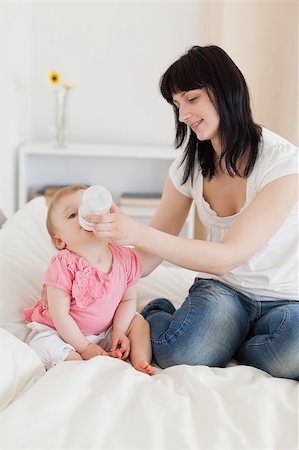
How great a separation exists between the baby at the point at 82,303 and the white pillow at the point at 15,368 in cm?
10

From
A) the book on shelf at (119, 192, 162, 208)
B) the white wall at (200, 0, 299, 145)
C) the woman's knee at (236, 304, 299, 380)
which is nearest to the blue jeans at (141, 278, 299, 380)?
the woman's knee at (236, 304, 299, 380)

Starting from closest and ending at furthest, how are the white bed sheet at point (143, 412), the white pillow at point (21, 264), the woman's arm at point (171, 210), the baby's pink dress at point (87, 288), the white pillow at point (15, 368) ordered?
1. the white bed sheet at point (143, 412)
2. the white pillow at point (15, 368)
3. the baby's pink dress at point (87, 288)
4. the white pillow at point (21, 264)
5. the woman's arm at point (171, 210)

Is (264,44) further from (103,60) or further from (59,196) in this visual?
(59,196)

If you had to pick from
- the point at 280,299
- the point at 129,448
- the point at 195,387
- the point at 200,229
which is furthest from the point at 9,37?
the point at 129,448

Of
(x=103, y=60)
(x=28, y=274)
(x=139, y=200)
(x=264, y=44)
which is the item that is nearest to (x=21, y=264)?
(x=28, y=274)

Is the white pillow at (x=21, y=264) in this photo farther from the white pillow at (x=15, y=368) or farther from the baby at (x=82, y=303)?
the white pillow at (x=15, y=368)

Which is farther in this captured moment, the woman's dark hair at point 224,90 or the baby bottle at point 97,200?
the woman's dark hair at point 224,90

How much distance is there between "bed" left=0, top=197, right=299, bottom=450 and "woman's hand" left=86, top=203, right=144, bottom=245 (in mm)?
248

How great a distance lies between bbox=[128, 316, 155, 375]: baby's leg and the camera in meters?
1.43

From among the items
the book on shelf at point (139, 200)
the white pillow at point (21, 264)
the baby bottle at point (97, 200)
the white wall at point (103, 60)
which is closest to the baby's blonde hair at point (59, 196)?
the baby bottle at point (97, 200)

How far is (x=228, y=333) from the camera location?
1.53m

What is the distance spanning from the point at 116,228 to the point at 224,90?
1.45ft

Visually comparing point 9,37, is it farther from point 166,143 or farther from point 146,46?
point 166,143

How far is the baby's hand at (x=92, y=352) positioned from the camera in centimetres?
147
